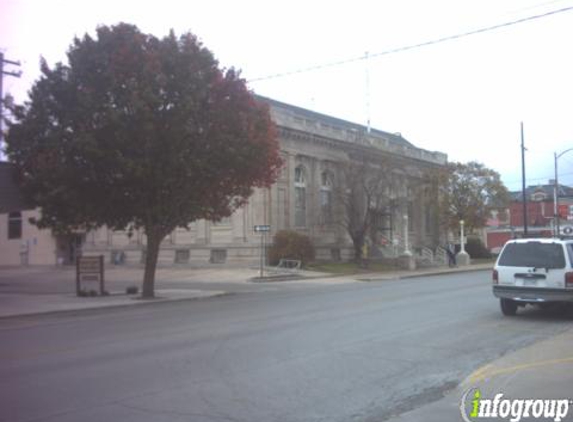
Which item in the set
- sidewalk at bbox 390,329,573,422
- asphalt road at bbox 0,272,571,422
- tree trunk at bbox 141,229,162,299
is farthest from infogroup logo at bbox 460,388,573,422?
tree trunk at bbox 141,229,162,299

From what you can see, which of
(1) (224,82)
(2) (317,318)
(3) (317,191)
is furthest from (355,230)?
(2) (317,318)

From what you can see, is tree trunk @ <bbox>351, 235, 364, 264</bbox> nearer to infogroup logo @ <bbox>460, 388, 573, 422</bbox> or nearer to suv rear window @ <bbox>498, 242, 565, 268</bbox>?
suv rear window @ <bbox>498, 242, 565, 268</bbox>

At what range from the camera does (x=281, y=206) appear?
157ft

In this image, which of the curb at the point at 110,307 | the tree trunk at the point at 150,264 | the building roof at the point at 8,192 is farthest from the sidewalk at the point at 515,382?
the building roof at the point at 8,192

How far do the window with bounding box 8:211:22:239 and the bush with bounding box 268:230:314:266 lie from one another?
2795 centimetres

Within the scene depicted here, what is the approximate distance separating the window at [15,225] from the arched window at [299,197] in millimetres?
26731

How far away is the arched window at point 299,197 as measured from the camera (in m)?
49.5

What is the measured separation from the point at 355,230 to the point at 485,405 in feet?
136

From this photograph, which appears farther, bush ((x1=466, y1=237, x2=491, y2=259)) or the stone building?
bush ((x1=466, y1=237, x2=491, y2=259))

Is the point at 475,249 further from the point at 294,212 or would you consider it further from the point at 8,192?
the point at 8,192

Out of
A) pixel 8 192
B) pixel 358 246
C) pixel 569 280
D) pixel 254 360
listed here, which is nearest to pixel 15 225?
pixel 358 246

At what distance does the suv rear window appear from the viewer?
15125 mm

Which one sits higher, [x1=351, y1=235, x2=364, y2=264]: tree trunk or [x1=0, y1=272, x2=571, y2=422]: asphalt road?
[x1=351, y1=235, x2=364, y2=264]: tree trunk

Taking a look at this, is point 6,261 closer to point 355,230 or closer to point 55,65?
point 355,230
